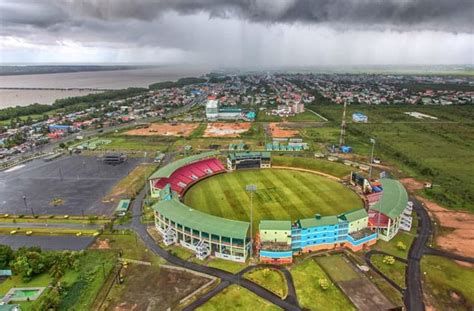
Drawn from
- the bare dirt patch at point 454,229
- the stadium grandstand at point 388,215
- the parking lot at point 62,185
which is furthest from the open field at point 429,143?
the parking lot at point 62,185

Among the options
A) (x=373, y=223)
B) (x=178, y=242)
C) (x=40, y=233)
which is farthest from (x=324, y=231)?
(x=40, y=233)

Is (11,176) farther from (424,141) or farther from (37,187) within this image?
(424,141)

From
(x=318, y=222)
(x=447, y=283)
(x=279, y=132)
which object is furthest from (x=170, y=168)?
A: (x=279, y=132)

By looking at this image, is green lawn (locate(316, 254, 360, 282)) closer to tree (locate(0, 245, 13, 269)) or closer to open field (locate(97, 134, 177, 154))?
tree (locate(0, 245, 13, 269))

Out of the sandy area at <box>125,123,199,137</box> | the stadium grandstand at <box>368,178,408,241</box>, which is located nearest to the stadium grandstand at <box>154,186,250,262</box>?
the stadium grandstand at <box>368,178,408,241</box>

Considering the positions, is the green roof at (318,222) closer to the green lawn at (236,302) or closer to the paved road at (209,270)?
the paved road at (209,270)
